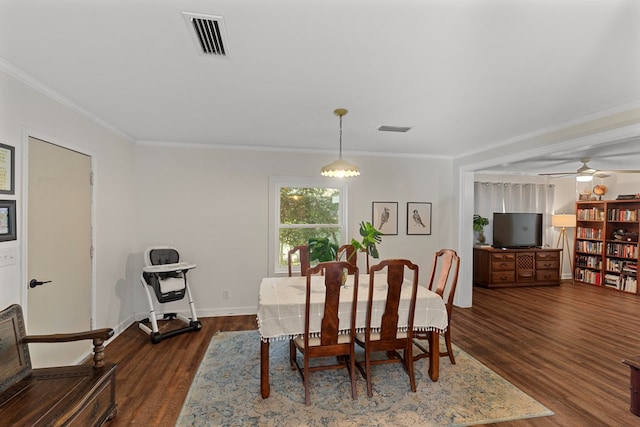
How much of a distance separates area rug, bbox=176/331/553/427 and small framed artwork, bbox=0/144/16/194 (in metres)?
1.99

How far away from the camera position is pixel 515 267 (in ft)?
20.9

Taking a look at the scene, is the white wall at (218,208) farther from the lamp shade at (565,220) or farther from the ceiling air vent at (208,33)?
the lamp shade at (565,220)

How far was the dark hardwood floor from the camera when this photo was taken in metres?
2.36

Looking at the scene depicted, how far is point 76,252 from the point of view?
2.98 m

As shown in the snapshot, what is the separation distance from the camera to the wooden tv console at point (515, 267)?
Result: 6258mm

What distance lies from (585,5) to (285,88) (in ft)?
5.87

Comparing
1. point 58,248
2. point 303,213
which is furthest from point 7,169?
point 303,213

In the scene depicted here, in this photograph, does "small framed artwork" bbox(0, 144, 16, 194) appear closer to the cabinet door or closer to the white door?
the white door

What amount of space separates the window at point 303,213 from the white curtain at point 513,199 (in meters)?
3.59

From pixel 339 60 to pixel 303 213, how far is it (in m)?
3.00

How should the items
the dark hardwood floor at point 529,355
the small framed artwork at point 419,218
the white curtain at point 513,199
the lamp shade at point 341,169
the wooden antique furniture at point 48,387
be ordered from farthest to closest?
1. the white curtain at point 513,199
2. the small framed artwork at point 419,218
3. the lamp shade at point 341,169
4. the dark hardwood floor at point 529,355
5. the wooden antique furniture at point 48,387

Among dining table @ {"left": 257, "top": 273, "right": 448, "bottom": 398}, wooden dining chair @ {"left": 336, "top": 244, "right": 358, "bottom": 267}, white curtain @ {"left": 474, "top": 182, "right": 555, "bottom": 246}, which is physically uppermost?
white curtain @ {"left": 474, "top": 182, "right": 555, "bottom": 246}

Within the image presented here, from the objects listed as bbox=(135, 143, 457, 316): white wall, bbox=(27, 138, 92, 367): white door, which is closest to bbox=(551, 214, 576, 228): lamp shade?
bbox=(135, 143, 457, 316): white wall

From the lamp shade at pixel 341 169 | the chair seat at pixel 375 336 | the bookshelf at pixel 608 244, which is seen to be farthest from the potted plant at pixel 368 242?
the bookshelf at pixel 608 244
